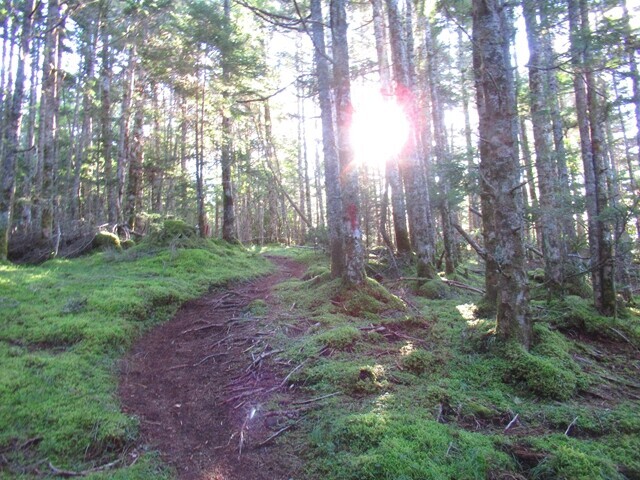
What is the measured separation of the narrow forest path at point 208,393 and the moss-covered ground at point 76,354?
0.23m

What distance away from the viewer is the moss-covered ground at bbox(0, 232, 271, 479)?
11.1 ft

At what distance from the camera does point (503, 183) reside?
4.69 meters

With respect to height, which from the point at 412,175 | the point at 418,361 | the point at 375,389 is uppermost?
the point at 412,175

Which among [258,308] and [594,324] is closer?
[594,324]

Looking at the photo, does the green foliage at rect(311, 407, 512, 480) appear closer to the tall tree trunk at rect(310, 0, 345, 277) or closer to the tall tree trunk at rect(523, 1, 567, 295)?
the tall tree trunk at rect(310, 0, 345, 277)

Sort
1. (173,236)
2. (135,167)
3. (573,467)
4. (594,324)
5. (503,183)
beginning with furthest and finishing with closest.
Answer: (135,167) < (173,236) < (594,324) < (503,183) < (573,467)

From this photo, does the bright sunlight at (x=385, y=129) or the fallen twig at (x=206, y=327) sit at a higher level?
the bright sunlight at (x=385, y=129)

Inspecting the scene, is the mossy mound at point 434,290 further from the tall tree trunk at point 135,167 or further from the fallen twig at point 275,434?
the tall tree trunk at point 135,167

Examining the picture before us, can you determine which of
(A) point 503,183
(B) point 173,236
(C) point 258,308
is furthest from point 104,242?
(A) point 503,183

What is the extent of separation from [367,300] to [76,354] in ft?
14.9

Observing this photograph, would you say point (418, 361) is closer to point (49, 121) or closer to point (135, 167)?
point (135, 167)

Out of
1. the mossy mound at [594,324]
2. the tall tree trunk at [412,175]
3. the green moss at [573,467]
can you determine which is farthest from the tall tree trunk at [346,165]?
the green moss at [573,467]

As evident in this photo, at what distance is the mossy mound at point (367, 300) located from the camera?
22.5ft

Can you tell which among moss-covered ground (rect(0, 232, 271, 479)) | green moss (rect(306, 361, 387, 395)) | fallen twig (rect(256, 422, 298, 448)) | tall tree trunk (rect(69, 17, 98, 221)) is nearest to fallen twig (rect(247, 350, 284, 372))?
green moss (rect(306, 361, 387, 395))
